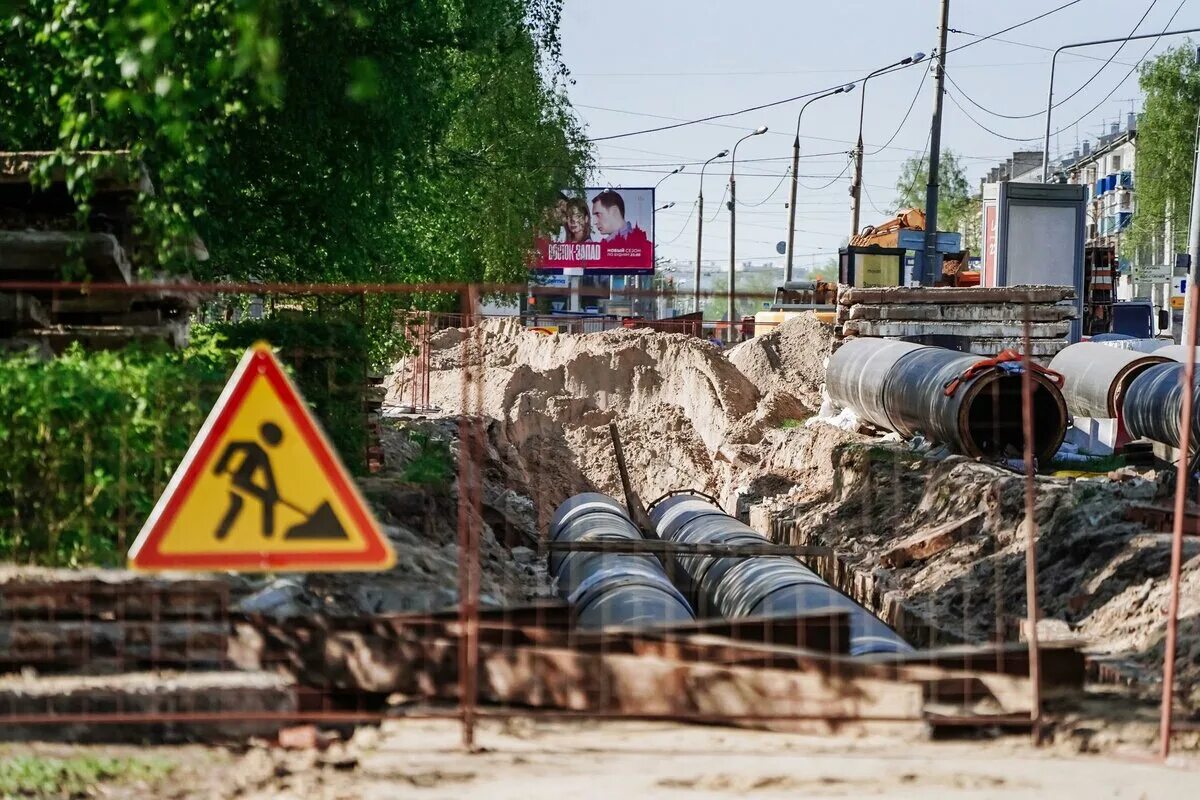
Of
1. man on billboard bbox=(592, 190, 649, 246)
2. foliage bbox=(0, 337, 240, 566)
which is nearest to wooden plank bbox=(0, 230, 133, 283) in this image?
foliage bbox=(0, 337, 240, 566)

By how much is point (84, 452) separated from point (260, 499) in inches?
82.8

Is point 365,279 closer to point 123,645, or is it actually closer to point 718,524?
point 718,524

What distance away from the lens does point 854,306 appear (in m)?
22.4

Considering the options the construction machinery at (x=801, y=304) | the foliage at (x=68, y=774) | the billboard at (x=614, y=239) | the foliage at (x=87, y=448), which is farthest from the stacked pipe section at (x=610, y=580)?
the billboard at (x=614, y=239)

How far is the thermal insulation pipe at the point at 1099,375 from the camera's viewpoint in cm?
1801

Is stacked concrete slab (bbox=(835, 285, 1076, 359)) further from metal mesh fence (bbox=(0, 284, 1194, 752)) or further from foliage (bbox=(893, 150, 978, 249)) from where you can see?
foliage (bbox=(893, 150, 978, 249))

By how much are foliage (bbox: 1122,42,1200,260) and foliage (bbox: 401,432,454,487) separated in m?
60.4

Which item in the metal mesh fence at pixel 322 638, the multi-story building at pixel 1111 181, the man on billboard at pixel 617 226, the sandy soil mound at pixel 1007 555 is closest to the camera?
the metal mesh fence at pixel 322 638

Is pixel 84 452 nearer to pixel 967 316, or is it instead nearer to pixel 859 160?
pixel 967 316

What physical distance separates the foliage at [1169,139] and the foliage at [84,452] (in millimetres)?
68801

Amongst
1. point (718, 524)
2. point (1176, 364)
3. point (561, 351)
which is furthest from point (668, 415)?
point (718, 524)

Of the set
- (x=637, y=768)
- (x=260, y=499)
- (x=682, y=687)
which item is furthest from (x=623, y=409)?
(x=260, y=499)

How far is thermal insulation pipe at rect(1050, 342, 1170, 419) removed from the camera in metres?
18.0

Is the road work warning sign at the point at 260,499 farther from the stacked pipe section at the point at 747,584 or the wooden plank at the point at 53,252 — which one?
the wooden plank at the point at 53,252
